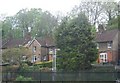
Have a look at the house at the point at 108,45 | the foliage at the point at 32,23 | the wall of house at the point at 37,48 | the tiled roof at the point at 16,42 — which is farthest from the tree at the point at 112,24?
the tiled roof at the point at 16,42

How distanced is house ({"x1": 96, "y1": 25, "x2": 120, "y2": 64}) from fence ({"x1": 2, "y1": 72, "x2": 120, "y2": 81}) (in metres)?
4.36

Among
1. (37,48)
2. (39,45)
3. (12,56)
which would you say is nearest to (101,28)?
(39,45)

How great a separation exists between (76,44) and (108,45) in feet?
12.0

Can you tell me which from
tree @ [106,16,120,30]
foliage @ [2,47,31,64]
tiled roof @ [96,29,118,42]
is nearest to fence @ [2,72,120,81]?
foliage @ [2,47,31,64]

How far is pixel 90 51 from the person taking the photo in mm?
8602

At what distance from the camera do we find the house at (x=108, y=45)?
37.6ft

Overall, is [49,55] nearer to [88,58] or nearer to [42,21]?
[42,21]

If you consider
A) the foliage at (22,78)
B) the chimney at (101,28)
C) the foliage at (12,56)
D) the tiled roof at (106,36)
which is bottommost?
the foliage at (22,78)

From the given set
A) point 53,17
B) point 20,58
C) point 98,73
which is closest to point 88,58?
point 98,73

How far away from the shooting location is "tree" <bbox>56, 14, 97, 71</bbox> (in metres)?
8.39

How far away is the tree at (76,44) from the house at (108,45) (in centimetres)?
267

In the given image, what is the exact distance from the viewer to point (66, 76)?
7.00 meters

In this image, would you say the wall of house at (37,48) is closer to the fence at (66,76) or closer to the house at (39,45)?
the house at (39,45)

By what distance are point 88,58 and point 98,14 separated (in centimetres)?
426
